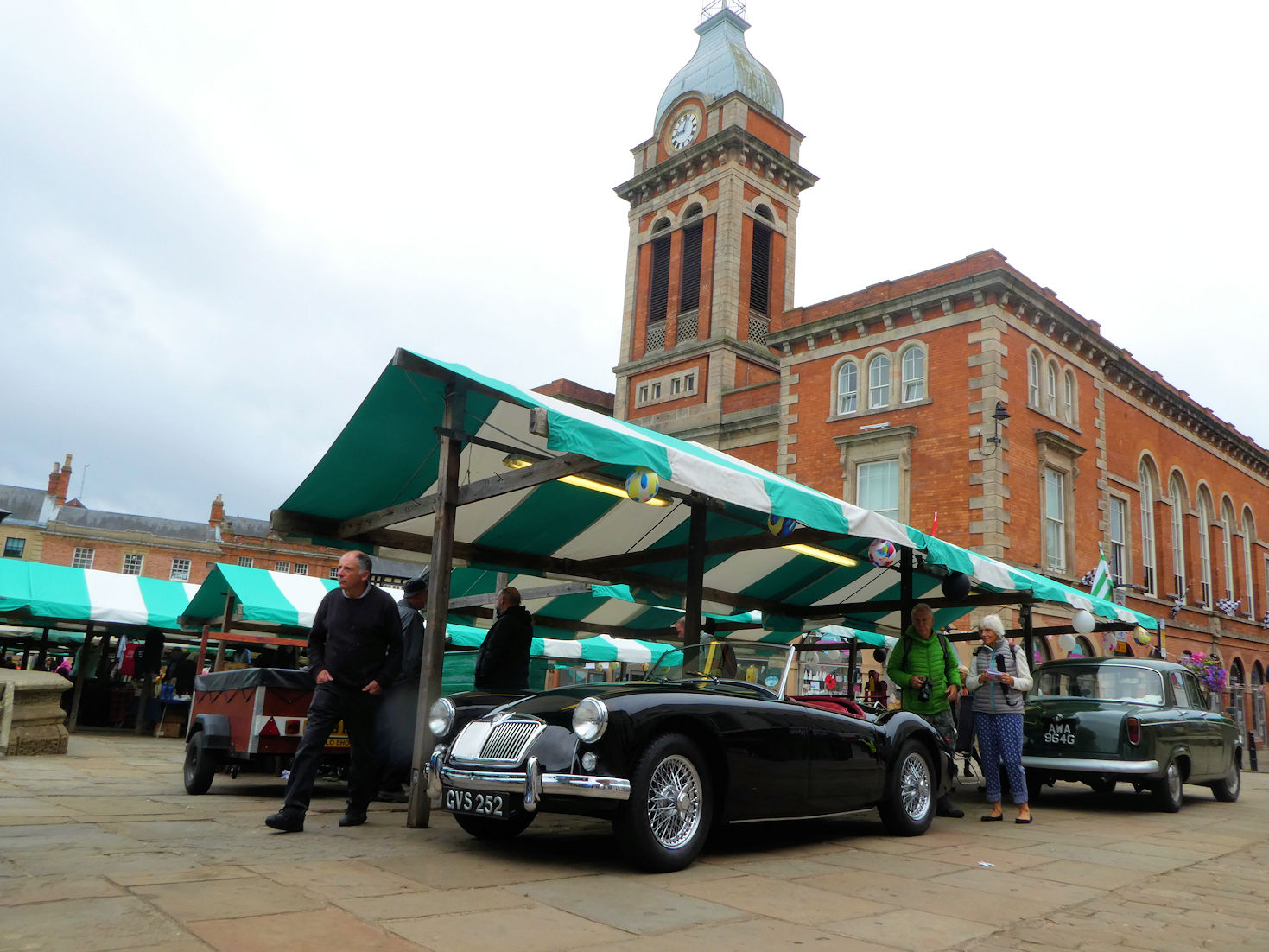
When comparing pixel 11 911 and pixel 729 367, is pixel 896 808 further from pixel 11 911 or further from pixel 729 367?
pixel 729 367

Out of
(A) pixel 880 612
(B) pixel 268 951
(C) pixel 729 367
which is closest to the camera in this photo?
(B) pixel 268 951

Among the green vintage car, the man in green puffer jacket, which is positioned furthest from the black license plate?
the green vintage car

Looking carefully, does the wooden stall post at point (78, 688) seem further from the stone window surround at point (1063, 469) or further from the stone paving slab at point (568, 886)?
the stone window surround at point (1063, 469)

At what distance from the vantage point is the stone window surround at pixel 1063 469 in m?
24.5

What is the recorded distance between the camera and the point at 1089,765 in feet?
31.6

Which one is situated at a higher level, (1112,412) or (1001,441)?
(1112,412)

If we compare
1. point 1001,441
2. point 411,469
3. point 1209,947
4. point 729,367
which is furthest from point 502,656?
point 729,367

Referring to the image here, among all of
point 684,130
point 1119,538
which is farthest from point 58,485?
point 1119,538

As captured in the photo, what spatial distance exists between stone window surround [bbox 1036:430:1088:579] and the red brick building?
6 centimetres

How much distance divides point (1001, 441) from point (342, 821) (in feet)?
66.7

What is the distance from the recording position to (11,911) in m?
3.51

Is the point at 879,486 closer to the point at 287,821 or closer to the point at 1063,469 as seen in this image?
the point at 1063,469

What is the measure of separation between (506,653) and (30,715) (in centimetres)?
721

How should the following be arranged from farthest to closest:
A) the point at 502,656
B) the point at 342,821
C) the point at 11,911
Result: the point at 502,656, the point at 342,821, the point at 11,911
